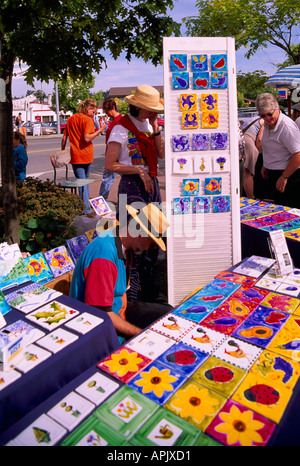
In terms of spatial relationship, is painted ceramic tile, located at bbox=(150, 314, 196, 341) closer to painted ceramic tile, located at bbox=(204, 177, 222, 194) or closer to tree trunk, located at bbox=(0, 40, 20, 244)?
painted ceramic tile, located at bbox=(204, 177, 222, 194)

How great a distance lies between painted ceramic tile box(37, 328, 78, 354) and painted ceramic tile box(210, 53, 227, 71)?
230 centimetres

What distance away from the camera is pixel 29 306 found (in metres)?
1.87

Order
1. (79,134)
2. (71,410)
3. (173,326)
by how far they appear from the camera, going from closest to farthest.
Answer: (71,410)
(173,326)
(79,134)

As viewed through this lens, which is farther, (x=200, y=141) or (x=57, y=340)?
(x=200, y=141)

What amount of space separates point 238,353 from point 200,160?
1.80 m

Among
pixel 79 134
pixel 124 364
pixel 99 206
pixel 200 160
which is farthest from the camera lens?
pixel 79 134

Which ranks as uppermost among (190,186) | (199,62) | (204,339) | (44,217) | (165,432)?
(199,62)

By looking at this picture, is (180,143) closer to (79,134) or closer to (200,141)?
(200,141)

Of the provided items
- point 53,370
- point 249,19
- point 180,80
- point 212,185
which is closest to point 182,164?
point 212,185

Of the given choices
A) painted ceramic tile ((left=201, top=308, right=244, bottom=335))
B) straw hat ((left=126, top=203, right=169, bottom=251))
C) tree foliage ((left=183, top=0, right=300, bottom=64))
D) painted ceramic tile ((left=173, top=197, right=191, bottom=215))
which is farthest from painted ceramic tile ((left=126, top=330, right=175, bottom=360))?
tree foliage ((left=183, top=0, right=300, bottom=64))

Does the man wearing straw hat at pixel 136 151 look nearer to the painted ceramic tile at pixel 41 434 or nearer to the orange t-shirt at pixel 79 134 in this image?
the painted ceramic tile at pixel 41 434

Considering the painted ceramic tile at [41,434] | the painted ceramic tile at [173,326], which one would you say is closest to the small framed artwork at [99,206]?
the painted ceramic tile at [173,326]

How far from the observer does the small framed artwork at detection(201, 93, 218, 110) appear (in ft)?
9.55

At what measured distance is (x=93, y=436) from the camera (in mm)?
1174
